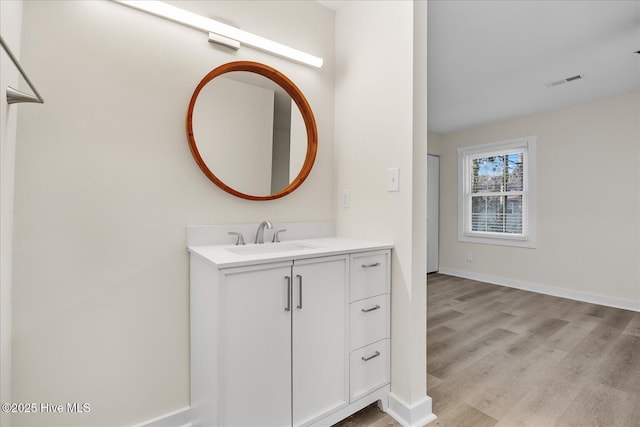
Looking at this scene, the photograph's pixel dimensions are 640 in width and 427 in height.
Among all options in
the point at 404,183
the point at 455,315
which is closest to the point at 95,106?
the point at 404,183

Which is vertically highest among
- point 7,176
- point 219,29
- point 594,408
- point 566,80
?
point 566,80

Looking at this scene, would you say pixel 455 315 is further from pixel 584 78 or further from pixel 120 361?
pixel 120 361

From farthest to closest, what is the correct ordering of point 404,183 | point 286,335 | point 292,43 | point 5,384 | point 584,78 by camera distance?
point 584,78
point 292,43
point 404,183
point 286,335
point 5,384

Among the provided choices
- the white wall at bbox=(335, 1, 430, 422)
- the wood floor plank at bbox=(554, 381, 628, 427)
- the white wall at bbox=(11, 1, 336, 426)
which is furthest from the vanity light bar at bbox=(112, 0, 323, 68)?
the wood floor plank at bbox=(554, 381, 628, 427)

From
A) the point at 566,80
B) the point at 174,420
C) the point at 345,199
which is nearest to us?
the point at 174,420

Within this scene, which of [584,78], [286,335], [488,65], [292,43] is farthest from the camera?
[584,78]

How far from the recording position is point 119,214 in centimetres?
139

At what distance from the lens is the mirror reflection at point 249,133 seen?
1633mm

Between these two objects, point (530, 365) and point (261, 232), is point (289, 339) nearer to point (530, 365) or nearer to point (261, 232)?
point (261, 232)

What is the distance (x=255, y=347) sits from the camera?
1.24 m

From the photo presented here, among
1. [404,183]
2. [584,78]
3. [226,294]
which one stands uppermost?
[584,78]

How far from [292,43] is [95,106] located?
1.18 metres

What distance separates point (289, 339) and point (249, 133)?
3.79ft

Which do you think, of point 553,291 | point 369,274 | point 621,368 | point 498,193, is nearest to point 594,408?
point 621,368
